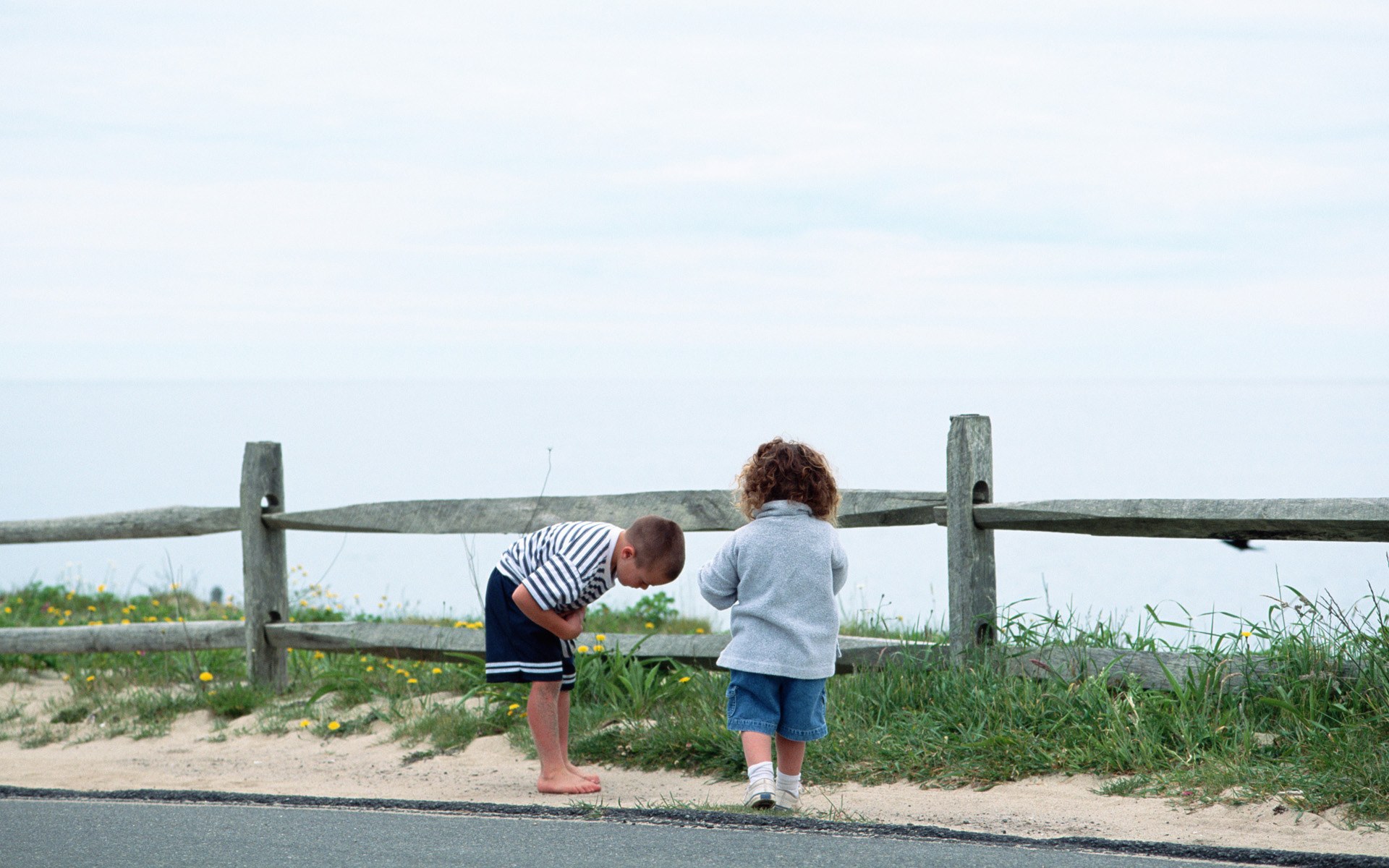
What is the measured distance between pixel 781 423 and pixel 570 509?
54.0 metres

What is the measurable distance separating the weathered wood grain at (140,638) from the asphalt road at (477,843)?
2.49 meters

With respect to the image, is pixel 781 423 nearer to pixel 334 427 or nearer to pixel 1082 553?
pixel 334 427

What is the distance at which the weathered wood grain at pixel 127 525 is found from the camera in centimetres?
712

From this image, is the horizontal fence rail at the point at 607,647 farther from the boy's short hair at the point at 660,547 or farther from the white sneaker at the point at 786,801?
the boy's short hair at the point at 660,547

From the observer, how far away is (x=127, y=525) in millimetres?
7223

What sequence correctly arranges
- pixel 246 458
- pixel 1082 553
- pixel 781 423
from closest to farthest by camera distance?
pixel 246 458 → pixel 1082 553 → pixel 781 423

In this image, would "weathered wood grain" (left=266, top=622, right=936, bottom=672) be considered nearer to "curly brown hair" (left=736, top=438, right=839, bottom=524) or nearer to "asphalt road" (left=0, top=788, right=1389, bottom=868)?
"curly brown hair" (left=736, top=438, right=839, bottom=524)

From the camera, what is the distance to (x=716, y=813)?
4293mm

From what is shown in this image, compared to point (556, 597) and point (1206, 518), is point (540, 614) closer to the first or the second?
point (556, 597)

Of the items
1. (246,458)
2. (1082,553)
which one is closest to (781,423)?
(1082,553)

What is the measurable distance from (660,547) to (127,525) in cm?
410

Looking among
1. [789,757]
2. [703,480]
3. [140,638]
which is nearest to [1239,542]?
[789,757]

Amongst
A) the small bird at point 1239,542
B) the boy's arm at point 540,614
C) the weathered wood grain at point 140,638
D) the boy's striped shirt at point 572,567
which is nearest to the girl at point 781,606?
the boy's striped shirt at point 572,567

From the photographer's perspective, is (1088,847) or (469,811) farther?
(469,811)
